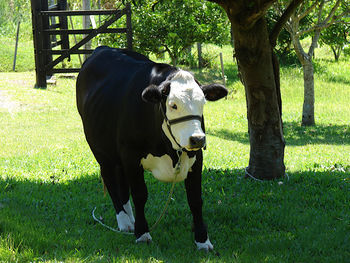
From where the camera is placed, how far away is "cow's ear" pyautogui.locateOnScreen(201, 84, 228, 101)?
5015 mm

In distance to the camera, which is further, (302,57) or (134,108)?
(302,57)

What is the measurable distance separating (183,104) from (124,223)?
213cm

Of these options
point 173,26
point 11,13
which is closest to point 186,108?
point 173,26

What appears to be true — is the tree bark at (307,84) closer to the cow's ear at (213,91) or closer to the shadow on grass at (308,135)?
the shadow on grass at (308,135)

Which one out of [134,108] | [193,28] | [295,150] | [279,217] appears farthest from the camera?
[193,28]

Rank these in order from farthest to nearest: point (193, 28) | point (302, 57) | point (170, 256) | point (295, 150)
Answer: point (193, 28)
point (302, 57)
point (295, 150)
point (170, 256)

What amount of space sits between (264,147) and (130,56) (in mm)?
2601

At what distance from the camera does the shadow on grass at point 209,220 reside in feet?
16.8

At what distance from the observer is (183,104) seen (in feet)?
15.5

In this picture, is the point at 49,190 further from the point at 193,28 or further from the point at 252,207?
the point at 193,28

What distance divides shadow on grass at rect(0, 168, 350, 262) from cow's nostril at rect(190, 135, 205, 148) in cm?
111

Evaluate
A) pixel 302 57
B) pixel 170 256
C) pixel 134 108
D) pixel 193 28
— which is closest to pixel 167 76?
pixel 134 108

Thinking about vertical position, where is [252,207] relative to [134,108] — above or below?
below

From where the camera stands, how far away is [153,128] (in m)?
5.34
